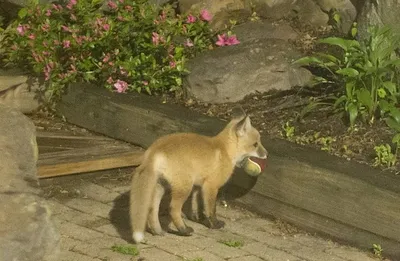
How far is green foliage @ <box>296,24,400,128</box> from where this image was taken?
758 centimetres

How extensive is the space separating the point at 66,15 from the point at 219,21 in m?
1.52

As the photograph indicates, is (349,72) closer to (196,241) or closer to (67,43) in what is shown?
(196,241)

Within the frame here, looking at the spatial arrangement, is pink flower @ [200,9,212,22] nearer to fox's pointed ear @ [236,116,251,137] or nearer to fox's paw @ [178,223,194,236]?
fox's pointed ear @ [236,116,251,137]

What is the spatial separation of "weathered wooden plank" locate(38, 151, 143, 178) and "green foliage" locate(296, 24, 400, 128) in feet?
5.56

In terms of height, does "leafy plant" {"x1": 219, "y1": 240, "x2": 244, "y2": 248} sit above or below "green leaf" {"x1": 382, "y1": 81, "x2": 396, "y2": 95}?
below

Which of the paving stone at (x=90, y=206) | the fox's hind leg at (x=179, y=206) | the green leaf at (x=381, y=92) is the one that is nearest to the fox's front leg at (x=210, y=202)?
the fox's hind leg at (x=179, y=206)

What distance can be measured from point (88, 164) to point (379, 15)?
9.26 feet

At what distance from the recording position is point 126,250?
6488 mm


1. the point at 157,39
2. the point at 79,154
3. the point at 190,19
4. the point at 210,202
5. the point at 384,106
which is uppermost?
the point at 190,19

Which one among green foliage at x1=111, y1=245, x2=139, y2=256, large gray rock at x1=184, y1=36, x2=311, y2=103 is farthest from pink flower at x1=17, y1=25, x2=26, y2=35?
green foliage at x1=111, y1=245, x2=139, y2=256

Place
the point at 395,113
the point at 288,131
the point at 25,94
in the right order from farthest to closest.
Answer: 1. the point at 25,94
2. the point at 288,131
3. the point at 395,113

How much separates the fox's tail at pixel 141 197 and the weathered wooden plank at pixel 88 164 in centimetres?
155

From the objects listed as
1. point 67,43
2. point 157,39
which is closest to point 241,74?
point 157,39

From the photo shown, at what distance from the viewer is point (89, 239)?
267 inches
